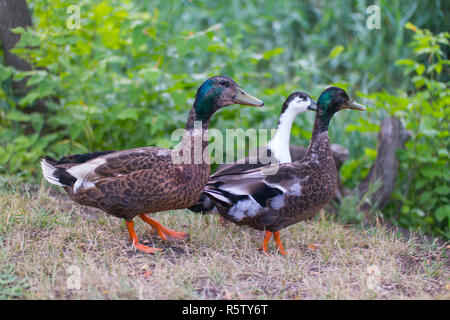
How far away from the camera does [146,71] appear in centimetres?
477

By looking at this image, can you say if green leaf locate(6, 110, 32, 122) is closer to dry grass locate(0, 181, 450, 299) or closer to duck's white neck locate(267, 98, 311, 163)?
dry grass locate(0, 181, 450, 299)

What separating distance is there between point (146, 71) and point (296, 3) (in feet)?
16.7

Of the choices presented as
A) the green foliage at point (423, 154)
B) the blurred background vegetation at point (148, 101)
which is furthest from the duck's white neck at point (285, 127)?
the green foliage at point (423, 154)

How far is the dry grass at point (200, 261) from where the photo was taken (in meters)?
2.95

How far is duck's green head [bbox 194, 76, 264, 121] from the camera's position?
3564 mm

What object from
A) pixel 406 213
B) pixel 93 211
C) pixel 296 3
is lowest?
pixel 406 213

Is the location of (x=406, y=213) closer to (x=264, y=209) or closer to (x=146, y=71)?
(x=264, y=209)

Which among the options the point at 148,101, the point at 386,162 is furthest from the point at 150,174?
the point at 386,162

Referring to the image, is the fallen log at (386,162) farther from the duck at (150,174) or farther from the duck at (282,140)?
the duck at (150,174)

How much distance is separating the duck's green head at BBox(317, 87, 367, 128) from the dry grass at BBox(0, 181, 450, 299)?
912 millimetres

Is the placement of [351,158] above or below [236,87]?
below

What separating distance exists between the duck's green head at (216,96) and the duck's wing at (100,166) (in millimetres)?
384

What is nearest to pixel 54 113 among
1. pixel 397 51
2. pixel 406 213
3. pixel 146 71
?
pixel 146 71

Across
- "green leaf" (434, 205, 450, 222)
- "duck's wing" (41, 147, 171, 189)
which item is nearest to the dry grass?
"duck's wing" (41, 147, 171, 189)
